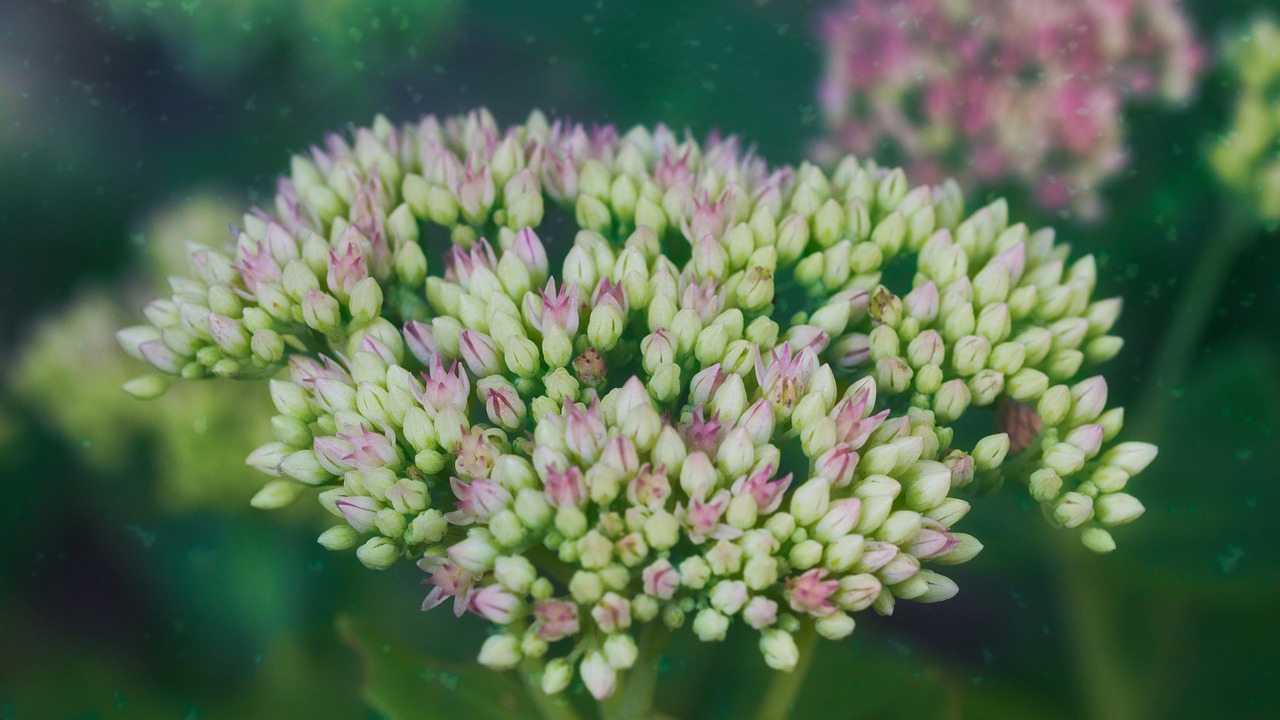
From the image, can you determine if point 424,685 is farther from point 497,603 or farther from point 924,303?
point 924,303

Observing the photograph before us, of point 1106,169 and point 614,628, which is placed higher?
point 1106,169

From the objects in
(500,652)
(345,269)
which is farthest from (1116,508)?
(345,269)

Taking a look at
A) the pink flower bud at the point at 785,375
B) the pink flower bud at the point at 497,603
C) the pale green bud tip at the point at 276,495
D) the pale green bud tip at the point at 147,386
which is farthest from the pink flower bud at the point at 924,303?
the pale green bud tip at the point at 147,386

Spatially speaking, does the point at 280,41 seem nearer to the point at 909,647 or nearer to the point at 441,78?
the point at 441,78

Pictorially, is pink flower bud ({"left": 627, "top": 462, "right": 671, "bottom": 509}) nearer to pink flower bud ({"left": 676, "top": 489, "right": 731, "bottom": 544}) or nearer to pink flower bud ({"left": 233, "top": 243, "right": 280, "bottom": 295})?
pink flower bud ({"left": 676, "top": 489, "right": 731, "bottom": 544})

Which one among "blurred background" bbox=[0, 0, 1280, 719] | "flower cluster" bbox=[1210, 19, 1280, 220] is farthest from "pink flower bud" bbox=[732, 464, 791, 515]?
"flower cluster" bbox=[1210, 19, 1280, 220]

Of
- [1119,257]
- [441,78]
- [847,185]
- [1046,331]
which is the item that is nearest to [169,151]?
[441,78]
